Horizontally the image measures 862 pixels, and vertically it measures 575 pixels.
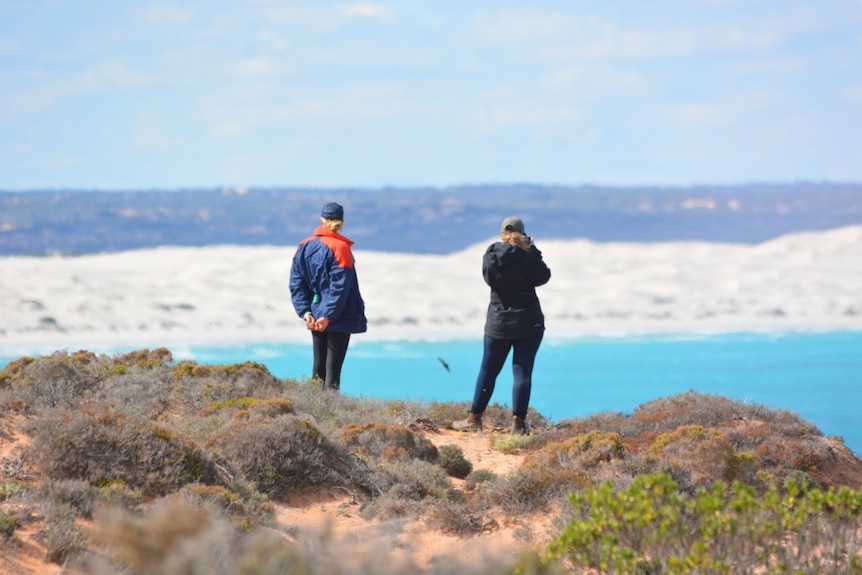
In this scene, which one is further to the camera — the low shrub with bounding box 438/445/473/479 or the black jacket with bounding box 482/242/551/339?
the black jacket with bounding box 482/242/551/339

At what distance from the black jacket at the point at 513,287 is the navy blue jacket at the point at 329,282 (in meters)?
1.35

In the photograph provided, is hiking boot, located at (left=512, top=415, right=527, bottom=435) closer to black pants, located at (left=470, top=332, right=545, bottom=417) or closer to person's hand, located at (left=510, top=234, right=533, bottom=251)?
black pants, located at (left=470, top=332, right=545, bottom=417)

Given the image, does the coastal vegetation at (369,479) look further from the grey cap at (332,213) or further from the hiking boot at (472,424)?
the grey cap at (332,213)

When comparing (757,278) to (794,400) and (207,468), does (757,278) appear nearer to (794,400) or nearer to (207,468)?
(794,400)

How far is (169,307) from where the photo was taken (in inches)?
1407

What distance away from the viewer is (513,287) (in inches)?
380

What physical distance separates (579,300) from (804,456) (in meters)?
31.9

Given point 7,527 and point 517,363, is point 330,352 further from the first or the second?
point 7,527

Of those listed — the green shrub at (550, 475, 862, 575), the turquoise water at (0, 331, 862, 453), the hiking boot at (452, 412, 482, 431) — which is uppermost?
the green shrub at (550, 475, 862, 575)

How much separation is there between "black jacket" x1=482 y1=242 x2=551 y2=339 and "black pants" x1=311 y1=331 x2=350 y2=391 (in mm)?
1513

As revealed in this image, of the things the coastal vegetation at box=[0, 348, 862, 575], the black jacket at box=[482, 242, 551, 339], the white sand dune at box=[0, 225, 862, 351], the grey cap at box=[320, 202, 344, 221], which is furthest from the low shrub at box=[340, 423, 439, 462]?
the white sand dune at box=[0, 225, 862, 351]

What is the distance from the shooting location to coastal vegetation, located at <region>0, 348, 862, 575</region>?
16.6 ft

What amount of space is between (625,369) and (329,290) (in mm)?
17505

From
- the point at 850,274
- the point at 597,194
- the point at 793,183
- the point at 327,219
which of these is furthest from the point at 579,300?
the point at 793,183
